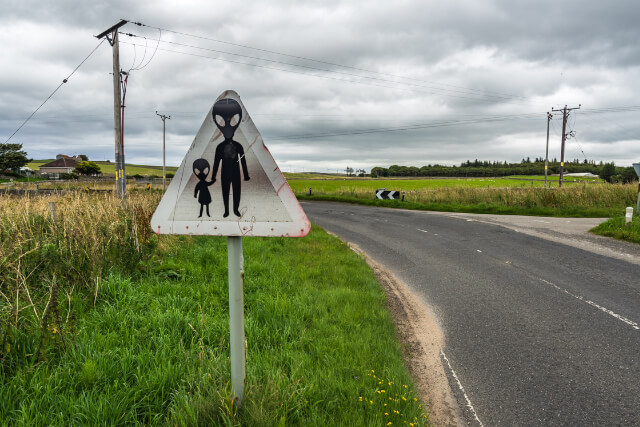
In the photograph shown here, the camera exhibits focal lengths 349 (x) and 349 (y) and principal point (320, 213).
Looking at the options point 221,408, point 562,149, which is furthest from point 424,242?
point 562,149

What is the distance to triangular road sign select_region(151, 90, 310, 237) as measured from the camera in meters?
2.07

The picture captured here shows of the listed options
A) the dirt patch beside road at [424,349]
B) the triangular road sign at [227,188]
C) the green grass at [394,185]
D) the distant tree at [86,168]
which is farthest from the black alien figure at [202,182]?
the distant tree at [86,168]

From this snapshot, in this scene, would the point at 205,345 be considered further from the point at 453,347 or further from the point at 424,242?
the point at 424,242

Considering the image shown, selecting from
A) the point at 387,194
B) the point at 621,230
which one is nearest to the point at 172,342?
the point at 621,230

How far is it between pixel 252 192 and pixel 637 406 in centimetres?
377

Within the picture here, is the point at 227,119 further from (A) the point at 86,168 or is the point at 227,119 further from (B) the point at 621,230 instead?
(A) the point at 86,168

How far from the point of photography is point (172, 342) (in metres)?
3.39

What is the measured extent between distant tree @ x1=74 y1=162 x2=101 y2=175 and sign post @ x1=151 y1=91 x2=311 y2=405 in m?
85.8

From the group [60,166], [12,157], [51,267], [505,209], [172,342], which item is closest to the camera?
[172,342]

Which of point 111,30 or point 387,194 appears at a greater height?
point 111,30

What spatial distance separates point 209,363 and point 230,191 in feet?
5.32

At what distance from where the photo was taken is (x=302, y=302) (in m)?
4.68

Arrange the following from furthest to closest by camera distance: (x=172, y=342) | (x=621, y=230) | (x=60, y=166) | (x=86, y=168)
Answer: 1. (x=60, y=166)
2. (x=86, y=168)
3. (x=621, y=230)
4. (x=172, y=342)

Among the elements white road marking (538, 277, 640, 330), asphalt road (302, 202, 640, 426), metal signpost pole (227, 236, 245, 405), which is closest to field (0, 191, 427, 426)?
metal signpost pole (227, 236, 245, 405)
